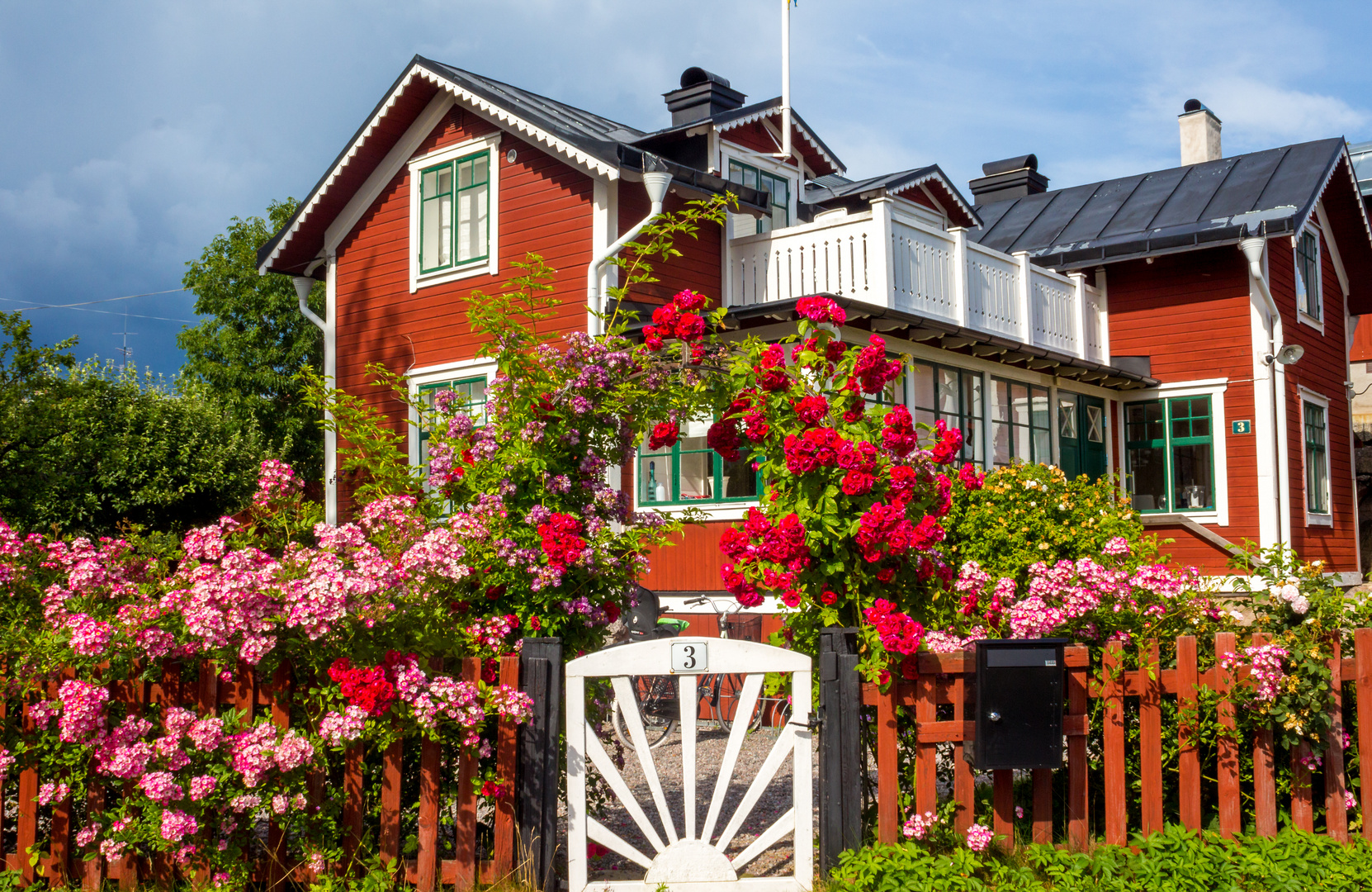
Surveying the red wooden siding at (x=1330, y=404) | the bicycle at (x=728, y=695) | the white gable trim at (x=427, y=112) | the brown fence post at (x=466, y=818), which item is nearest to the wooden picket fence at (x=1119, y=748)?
the brown fence post at (x=466, y=818)

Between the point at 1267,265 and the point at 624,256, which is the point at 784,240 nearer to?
the point at 624,256

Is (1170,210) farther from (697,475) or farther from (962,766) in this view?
(962,766)

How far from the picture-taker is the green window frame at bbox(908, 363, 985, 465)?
13195mm

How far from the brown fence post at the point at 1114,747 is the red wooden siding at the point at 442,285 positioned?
8342 mm

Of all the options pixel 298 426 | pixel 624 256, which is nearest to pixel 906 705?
pixel 624 256

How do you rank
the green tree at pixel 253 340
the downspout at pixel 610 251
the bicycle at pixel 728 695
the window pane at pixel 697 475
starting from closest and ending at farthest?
the bicycle at pixel 728 695 < the downspout at pixel 610 251 < the window pane at pixel 697 475 < the green tree at pixel 253 340

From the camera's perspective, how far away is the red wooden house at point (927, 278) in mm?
12695

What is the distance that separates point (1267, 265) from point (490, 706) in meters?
15.5

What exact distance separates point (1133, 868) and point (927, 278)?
878cm

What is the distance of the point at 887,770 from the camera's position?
486 centimetres

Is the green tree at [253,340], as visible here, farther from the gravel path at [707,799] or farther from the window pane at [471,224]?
the gravel path at [707,799]

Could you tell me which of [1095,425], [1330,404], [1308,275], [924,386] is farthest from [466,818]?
[1330,404]

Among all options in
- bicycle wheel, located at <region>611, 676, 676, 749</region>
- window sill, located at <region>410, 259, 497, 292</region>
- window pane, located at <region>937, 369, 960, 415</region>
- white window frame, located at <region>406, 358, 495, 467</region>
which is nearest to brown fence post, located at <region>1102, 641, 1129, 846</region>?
bicycle wheel, located at <region>611, 676, 676, 749</region>

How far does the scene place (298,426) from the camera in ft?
95.5
